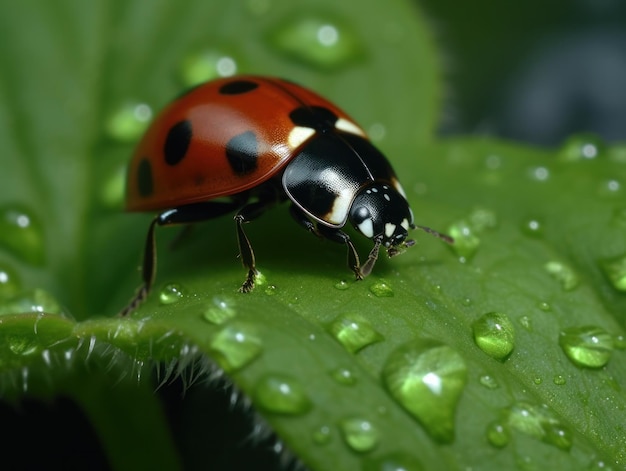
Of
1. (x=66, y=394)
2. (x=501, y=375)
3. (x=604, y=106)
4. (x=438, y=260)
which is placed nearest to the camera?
(x=501, y=375)

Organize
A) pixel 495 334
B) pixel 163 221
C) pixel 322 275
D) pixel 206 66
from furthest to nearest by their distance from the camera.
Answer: pixel 206 66
pixel 163 221
pixel 322 275
pixel 495 334

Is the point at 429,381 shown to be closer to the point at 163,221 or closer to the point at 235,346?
the point at 235,346

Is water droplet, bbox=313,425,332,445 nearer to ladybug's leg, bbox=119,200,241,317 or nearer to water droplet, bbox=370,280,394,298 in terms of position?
water droplet, bbox=370,280,394,298

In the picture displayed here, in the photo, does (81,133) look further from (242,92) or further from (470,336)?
(470,336)

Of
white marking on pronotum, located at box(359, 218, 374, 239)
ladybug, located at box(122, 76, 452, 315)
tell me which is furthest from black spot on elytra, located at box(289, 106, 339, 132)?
white marking on pronotum, located at box(359, 218, 374, 239)

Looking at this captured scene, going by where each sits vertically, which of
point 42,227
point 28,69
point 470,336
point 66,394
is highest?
point 28,69

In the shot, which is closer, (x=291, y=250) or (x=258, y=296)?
(x=258, y=296)

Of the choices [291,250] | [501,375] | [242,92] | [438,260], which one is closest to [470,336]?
[501,375]

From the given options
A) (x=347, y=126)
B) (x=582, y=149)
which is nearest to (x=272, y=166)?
(x=347, y=126)
